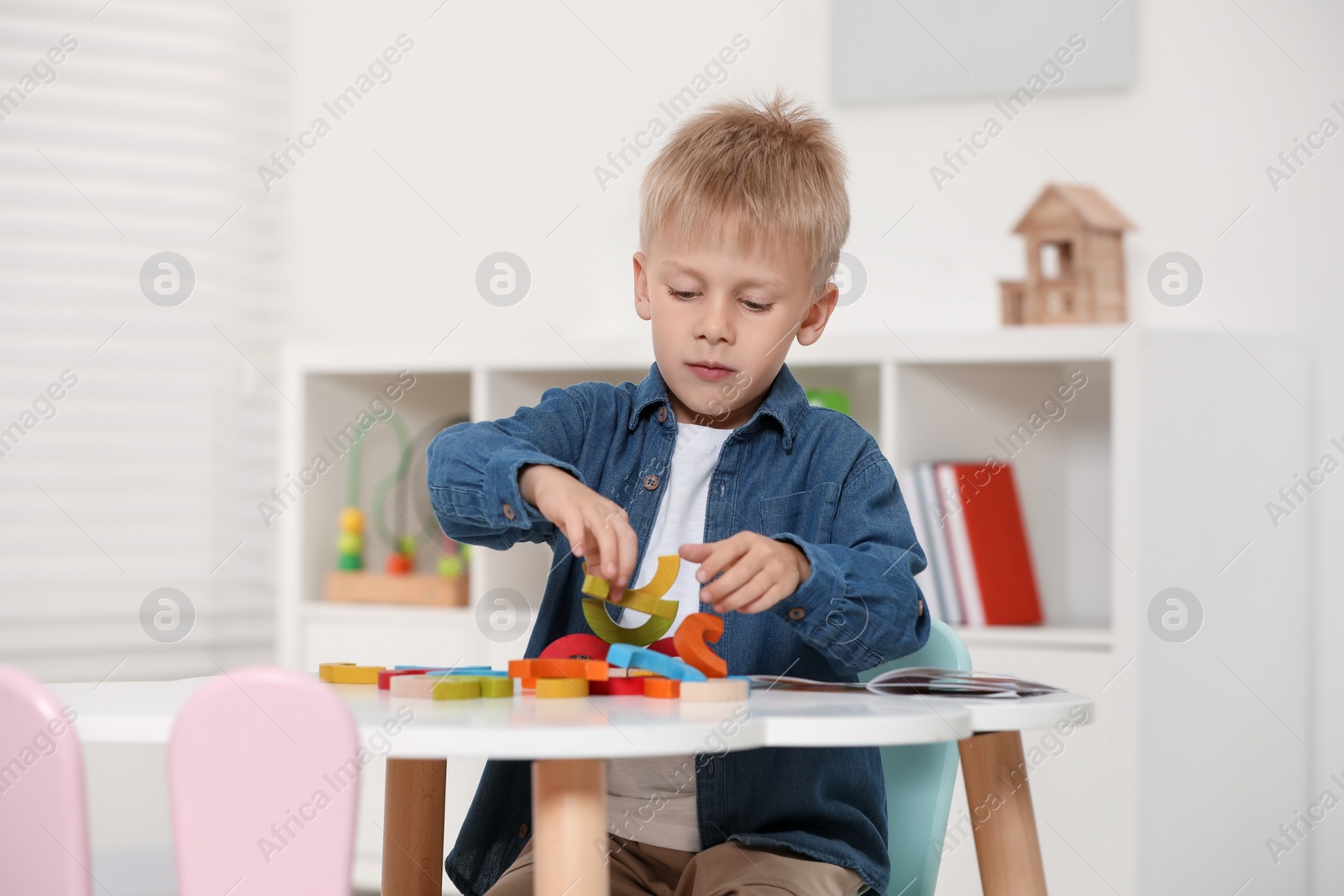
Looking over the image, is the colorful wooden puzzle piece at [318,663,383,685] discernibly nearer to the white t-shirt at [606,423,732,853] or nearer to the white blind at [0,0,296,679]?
the white t-shirt at [606,423,732,853]

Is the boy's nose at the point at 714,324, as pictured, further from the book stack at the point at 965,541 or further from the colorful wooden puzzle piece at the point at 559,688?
the book stack at the point at 965,541

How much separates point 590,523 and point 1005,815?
0.38 meters

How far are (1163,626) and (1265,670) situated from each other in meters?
0.26

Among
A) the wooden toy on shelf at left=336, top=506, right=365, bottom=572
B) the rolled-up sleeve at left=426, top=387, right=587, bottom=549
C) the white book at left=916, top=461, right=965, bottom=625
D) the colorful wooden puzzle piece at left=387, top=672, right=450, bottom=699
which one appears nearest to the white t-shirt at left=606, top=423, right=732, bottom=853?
the rolled-up sleeve at left=426, top=387, right=587, bottom=549

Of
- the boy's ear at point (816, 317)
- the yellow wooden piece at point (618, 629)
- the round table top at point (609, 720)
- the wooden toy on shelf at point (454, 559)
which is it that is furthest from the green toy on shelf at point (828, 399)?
the round table top at point (609, 720)

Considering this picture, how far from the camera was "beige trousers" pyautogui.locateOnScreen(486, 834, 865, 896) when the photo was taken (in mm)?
1015

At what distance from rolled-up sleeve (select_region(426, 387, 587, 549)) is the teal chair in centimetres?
36

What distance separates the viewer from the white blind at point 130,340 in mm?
2391

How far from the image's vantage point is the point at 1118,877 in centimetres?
188

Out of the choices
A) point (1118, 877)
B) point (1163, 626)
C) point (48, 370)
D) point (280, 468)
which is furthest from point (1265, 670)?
point (48, 370)

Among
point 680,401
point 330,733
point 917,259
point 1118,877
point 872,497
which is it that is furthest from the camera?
point 917,259

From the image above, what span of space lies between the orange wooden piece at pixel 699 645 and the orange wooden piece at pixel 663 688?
0.20ft

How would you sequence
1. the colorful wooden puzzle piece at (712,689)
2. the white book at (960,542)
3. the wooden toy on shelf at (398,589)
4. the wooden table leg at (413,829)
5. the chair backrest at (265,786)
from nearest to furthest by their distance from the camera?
the chair backrest at (265,786) → the colorful wooden puzzle piece at (712,689) → the wooden table leg at (413,829) → the white book at (960,542) → the wooden toy on shelf at (398,589)

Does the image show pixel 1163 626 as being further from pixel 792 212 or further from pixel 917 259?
pixel 792 212
